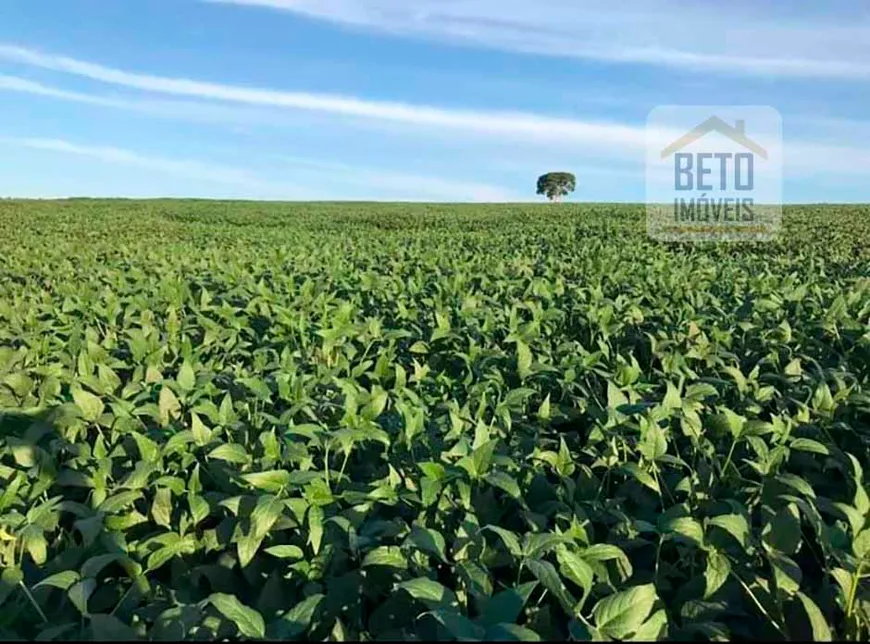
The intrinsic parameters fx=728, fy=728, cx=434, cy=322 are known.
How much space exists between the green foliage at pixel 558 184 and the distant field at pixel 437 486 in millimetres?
88539

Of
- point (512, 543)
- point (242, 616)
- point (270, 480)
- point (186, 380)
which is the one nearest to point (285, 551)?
point (270, 480)

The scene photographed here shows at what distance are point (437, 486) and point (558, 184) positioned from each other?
91896 millimetres

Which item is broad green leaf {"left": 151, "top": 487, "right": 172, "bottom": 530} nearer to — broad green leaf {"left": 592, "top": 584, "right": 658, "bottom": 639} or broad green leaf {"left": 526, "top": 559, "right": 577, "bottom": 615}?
broad green leaf {"left": 526, "top": 559, "right": 577, "bottom": 615}

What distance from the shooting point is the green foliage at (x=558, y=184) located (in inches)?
3580

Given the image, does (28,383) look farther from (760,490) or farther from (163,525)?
(760,490)

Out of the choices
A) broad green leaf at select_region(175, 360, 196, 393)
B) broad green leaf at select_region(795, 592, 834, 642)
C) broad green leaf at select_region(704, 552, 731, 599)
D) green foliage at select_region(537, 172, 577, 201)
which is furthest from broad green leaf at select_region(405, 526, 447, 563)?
green foliage at select_region(537, 172, 577, 201)

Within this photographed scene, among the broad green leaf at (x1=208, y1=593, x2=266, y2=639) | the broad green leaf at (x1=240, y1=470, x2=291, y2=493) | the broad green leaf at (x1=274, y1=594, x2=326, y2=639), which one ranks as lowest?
the broad green leaf at (x1=274, y1=594, x2=326, y2=639)

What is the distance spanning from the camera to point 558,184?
298 ft

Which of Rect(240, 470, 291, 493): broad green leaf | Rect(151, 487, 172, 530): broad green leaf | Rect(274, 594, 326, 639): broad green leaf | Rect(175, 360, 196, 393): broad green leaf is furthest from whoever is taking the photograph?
Rect(175, 360, 196, 393): broad green leaf

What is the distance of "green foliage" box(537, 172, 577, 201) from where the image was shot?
90.9m

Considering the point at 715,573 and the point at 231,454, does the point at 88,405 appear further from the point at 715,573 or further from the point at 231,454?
the point at 715,573

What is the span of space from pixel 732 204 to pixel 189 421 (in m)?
23.1

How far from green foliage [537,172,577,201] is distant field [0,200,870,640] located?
8854cm

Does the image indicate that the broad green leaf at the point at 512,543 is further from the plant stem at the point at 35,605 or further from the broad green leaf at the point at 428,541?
the plant stem at the point at 35,605
